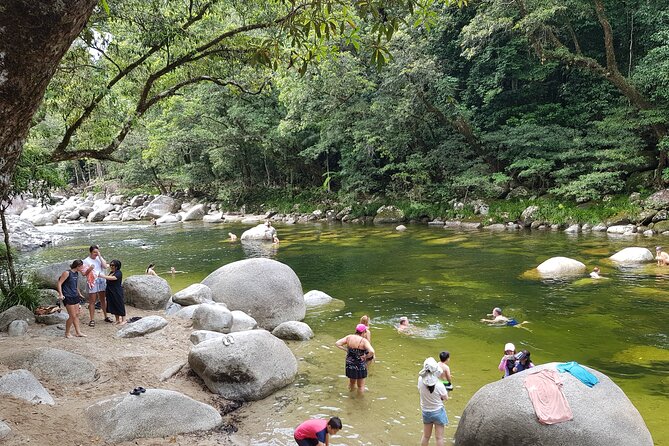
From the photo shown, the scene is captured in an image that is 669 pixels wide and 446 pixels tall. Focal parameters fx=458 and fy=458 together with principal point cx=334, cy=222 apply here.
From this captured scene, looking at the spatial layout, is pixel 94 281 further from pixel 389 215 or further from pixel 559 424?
pixel 389 215

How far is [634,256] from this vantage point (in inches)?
651

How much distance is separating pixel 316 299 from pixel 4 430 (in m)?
9.00

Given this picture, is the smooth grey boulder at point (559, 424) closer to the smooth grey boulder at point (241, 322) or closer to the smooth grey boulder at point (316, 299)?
the smooth grey boulder at point (241, 322)

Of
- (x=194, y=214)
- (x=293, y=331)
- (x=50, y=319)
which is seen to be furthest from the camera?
(x=194, y=214)

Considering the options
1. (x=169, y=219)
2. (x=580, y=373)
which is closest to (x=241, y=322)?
(x=580, y=373)

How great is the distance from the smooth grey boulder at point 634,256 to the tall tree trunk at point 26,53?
1839 centimetres

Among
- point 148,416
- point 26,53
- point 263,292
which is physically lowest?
point 148,416

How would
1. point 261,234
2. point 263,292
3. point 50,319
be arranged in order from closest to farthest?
point 50,319 → point 263,292 → point 261,234

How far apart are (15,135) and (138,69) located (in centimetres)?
1004

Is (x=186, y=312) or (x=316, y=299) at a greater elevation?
(x=186, y=312)

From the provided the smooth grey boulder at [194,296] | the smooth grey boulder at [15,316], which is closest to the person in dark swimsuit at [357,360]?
the smooth grey boulder at [194,296]

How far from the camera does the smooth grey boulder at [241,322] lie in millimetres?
10430

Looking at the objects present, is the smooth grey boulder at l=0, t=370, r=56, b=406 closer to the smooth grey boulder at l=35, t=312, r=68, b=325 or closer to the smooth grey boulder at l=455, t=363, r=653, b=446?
the smooth grey boulder at l=35, t=312, r=68, b=325

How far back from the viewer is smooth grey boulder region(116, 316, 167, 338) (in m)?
9.60
